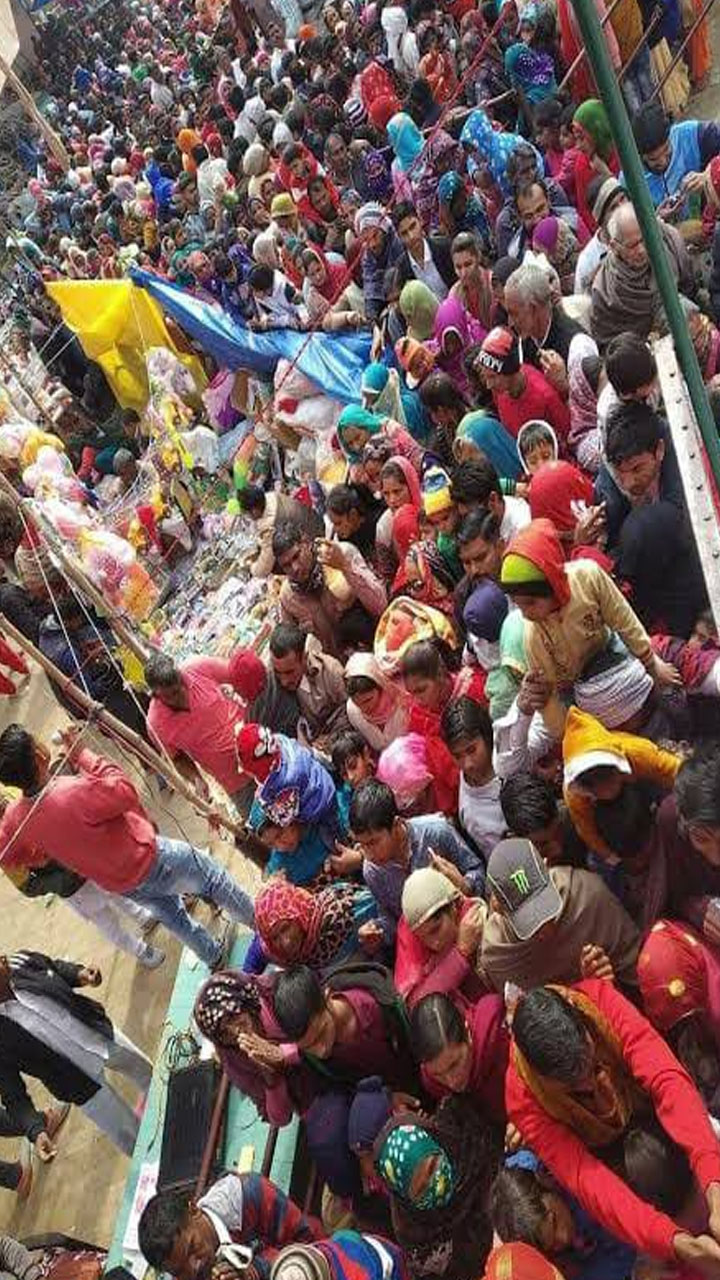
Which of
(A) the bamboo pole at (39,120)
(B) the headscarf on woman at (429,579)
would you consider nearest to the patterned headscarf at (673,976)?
(B) the headscarf on woman at (429,579)

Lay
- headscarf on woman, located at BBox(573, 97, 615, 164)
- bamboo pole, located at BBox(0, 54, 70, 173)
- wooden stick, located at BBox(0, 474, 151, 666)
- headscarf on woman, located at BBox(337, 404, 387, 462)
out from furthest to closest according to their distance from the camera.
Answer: bamboo pole, located at BBox(0, 54, 70, 173), wooden stick, located at BBox(0, 474, 151, 666), headscarf on woman, located at BBox(573, 97, 615, 164), headscarf on woman, located at BBox(337, 404, 387, 462)

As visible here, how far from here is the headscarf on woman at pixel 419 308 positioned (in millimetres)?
5586

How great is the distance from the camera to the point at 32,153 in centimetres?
1905

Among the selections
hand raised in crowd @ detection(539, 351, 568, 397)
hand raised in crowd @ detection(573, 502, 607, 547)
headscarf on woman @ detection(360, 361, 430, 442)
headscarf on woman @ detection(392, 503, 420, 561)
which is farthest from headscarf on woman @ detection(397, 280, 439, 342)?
hand raised in crowd @ detection(573, 502, 607, 547)

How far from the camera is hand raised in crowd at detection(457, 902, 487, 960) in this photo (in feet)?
9.29

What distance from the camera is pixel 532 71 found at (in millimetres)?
6617

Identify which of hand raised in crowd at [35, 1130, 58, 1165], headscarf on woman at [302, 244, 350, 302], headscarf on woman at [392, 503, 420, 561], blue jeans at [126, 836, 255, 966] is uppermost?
headscarf on woman at [302, 244, 350, 302]

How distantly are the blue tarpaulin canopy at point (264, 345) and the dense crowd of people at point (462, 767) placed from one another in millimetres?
128

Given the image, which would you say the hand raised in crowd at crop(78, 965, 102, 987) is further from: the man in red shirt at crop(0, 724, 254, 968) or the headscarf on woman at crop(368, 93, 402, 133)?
the headscarf on woman at crop(368, 93, 402, 133)

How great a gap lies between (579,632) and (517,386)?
5.27ft

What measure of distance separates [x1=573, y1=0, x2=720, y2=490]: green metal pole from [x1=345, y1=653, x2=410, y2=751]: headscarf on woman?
95.3 inches

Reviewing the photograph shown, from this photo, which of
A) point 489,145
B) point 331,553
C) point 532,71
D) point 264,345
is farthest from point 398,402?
point 532,71

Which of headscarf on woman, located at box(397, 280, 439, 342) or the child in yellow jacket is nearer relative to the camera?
the child in yellow jacket

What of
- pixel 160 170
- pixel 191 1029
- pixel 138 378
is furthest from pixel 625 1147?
pixel 160 170
